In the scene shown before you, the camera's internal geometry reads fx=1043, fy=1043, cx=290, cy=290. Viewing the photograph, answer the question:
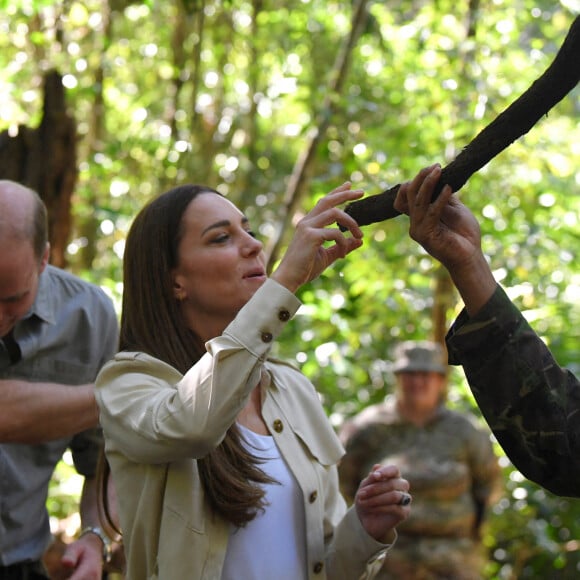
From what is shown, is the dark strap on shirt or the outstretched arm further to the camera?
the dark strap on shirt

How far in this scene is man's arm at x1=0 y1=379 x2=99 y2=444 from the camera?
2.96 metres

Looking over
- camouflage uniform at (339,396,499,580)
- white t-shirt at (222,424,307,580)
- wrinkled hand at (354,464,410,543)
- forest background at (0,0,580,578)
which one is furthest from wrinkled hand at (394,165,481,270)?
camouflage uniform at (339,396,499,580)

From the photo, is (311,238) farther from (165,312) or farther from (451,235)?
(165,312)

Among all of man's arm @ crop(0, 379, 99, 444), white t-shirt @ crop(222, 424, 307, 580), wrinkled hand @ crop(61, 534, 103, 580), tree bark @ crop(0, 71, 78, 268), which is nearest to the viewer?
white t-shirt @ crop(222, 424, 307, 580)

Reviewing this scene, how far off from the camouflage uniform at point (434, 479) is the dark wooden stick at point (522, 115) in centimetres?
478

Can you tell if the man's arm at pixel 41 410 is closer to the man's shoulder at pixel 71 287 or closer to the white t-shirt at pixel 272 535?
the man's shoulder at pixel 71 287

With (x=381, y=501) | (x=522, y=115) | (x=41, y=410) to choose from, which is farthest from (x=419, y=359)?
(x=522, y=115)

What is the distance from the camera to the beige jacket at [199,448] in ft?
7.08

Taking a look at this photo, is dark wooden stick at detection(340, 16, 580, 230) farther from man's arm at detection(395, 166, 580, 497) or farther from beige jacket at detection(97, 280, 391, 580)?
beige jacket at detection(97, 280, 391, 580)

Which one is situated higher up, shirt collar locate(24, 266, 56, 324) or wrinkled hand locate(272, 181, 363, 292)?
shirt collar locate(24, 266, 56, 324)

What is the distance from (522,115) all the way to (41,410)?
5.47 feet

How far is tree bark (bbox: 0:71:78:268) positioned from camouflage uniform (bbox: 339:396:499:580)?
275cm

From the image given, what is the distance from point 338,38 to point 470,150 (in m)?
7.75

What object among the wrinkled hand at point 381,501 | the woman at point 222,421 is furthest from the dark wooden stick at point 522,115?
the wrinkled hand at point 381,501
